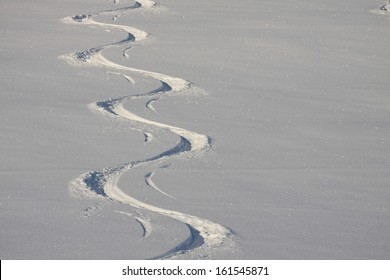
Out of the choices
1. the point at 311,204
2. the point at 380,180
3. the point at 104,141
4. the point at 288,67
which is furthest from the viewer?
the point at 288,67

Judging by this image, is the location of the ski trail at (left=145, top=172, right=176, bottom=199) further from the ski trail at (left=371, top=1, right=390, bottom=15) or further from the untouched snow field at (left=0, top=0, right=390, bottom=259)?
the ski trail at (left=371, top=1, right=390, bottom=15)

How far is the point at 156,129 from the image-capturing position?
4.28 meters

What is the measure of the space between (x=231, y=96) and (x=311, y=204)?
1558 mm

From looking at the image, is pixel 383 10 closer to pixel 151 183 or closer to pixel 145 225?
pixel 151 183

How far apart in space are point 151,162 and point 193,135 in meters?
0.45

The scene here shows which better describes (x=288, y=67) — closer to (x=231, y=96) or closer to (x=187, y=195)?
(x=231, y=96)

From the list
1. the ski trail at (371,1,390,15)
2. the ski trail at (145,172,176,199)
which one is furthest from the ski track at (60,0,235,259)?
the ski trail at (371,1,390,15)

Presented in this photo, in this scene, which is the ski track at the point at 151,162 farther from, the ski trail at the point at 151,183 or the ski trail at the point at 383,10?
the ski trail at the point at 383,10

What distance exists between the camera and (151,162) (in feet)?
12.5

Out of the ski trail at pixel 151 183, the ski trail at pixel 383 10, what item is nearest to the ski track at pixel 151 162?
the ski trail at pixel 151 183

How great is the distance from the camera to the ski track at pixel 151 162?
3.05m

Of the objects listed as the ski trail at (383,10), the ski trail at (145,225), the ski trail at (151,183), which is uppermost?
the ski trail at (383,10)
